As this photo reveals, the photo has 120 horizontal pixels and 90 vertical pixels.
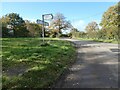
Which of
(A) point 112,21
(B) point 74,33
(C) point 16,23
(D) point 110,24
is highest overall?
(C) point 16,23

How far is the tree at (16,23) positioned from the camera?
8513cm

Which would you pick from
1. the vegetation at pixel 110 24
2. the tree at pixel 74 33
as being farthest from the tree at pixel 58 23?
the vegetation at pixel 110 24

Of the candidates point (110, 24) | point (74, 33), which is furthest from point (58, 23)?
point (110, 24)

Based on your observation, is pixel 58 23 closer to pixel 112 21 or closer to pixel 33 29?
pixel 33 29

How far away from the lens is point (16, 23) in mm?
91375

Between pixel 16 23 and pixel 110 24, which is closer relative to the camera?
pixel 110 24

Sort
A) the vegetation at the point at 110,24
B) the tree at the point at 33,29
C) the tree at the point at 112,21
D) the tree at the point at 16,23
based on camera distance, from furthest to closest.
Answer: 1. the tree at the point at 33,29
2. the tree at the point at 16,23
3. the vegetation at the point at 110,24
4. the tree at the point at 112,21

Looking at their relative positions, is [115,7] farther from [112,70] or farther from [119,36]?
[112,70]

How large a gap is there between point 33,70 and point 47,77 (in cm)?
111

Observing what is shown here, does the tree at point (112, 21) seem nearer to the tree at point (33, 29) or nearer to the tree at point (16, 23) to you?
the tree at point (16, 23)

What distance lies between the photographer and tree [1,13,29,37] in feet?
279

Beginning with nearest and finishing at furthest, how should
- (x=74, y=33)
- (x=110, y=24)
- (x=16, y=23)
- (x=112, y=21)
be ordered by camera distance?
(x=112, y=21), (x=110, y=24), (x=16, y=23), (x=74, y=33)

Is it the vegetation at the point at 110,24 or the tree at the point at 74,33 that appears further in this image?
the tree at the point at 74,33

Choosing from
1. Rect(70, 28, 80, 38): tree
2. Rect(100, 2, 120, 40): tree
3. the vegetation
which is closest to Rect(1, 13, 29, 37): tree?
Rect(70, 28, 80, 38): tree
